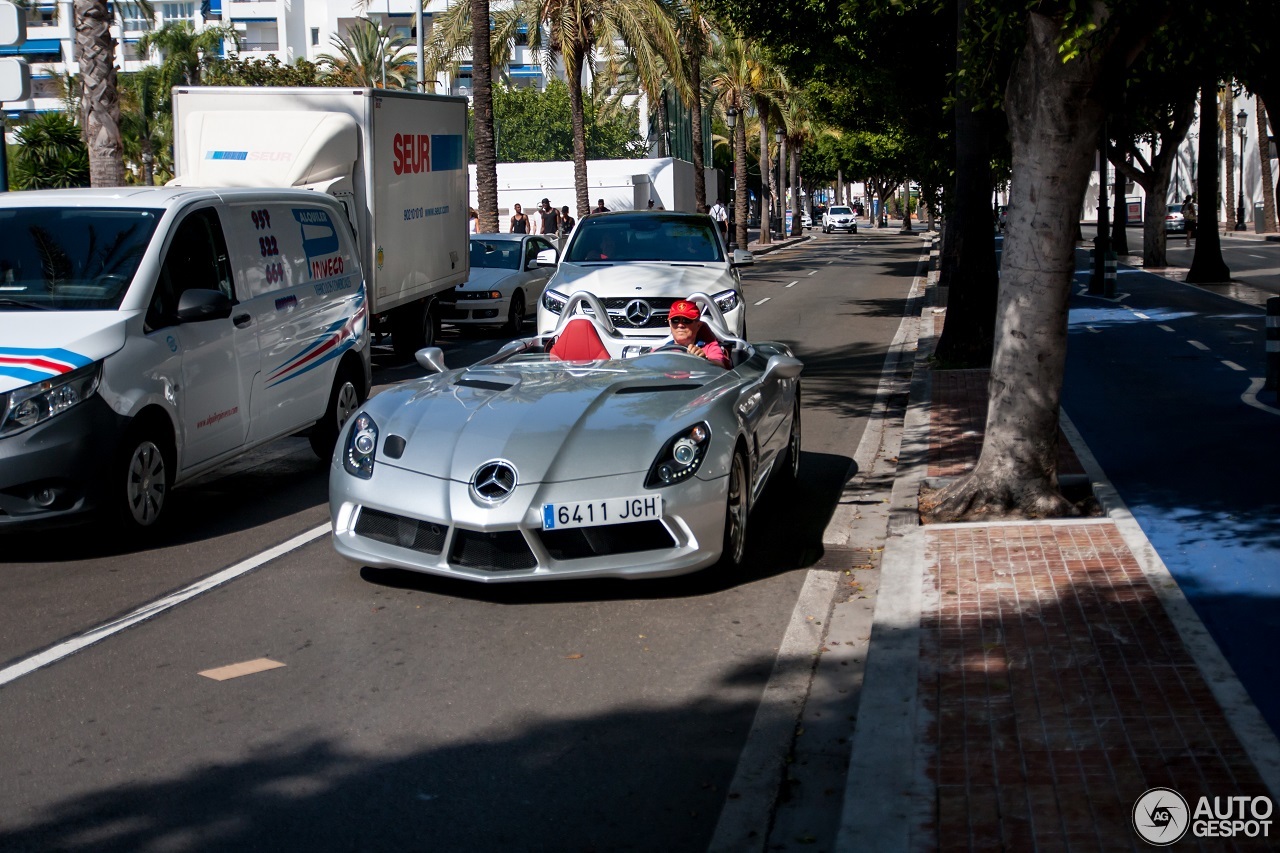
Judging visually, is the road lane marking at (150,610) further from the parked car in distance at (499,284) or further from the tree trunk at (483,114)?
the tree trunk at (483,114)

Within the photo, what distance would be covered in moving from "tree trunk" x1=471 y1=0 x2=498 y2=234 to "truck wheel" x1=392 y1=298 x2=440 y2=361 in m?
10.2

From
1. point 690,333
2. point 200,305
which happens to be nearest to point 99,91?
point 200,305

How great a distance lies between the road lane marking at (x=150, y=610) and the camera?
5.71 meters

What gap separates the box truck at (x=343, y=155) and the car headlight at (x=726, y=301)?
4.22 meters

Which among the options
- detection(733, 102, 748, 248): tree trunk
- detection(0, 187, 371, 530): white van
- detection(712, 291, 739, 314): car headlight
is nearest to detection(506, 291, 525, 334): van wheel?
detection(712, 291, 739, 314): car headlight

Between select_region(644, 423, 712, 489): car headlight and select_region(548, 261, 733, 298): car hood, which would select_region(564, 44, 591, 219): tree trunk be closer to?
select_region(548, 261, 733, 298): car hood

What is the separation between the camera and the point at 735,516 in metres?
6.89

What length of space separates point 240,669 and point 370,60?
67409 mm

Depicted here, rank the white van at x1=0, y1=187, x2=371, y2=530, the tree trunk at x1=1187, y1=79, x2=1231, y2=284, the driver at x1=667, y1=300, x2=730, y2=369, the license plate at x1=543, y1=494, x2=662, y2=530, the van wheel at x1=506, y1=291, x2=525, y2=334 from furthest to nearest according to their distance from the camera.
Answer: the tree trunk at x1=1187, y1=79, x2=1231, y2=284 < the van wheel at x1=506, y1=291, x2=525, y2=334 < the driver at x1=667, y1=300, x2=730, y2=369 < the white van at x1=0, y1=187, x2=371, y2=530 < the license plate at x1=543, y1=494, x2=662, y2=530

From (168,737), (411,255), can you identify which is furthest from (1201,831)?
(411,255)

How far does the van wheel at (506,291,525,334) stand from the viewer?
21.0 meters

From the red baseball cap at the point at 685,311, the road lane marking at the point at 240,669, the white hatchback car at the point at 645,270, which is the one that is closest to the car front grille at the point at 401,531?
the road lane marking at the point at 240,669

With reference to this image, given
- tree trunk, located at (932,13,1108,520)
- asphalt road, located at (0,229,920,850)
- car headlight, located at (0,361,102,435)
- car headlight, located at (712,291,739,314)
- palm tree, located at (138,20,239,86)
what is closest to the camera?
asphalt road, located at (0,229,920,850)

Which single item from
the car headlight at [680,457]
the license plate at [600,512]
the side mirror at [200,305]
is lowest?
the license plate at [600,512]
